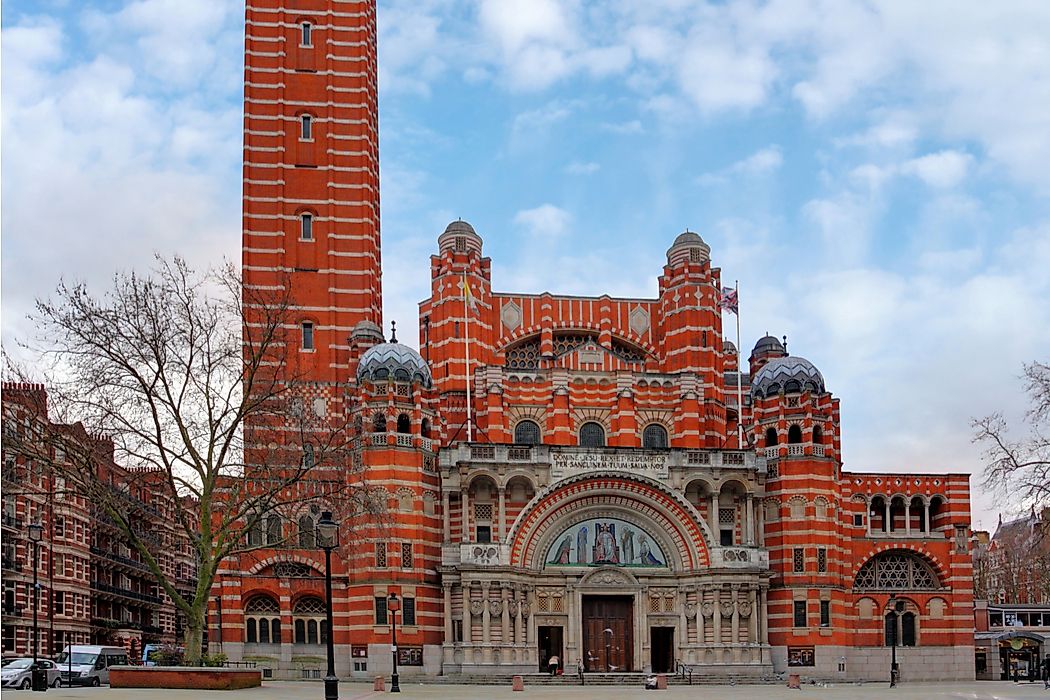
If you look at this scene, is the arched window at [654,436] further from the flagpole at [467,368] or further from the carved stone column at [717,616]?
the carved stone column at [717,616]

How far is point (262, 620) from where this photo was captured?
230 feet

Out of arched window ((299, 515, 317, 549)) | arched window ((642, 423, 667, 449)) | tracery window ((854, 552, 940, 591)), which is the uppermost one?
arched window ((642, 423, 667, 449))

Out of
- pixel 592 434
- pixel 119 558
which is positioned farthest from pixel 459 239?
pixel 119 558

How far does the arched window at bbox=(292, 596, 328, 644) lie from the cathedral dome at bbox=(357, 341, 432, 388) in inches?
460

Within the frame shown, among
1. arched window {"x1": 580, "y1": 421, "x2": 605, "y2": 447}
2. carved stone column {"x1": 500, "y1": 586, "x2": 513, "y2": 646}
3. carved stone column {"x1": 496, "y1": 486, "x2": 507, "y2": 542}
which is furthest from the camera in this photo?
arched window {"x1": 580, "y1": 421, "x2": 605, "y2": 447}

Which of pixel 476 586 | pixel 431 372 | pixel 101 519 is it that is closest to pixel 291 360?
pixel 431 372

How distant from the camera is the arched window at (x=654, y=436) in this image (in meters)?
76.9

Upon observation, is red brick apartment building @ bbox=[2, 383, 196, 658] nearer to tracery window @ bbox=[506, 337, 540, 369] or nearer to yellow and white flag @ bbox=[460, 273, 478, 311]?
yellow and white flag @ bbox=[460, 273, 478, 311]

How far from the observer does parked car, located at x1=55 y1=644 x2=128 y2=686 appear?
57.6 m

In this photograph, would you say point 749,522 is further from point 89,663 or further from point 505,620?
point 89,663

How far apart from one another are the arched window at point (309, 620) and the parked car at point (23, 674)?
587 inches

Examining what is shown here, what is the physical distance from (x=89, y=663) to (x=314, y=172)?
3139 cm

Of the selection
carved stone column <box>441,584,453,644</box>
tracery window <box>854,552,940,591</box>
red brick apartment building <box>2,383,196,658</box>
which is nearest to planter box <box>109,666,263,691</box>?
red brick apartment building <box>2,383,196,658</box>

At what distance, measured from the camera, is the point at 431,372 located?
7700 cm
